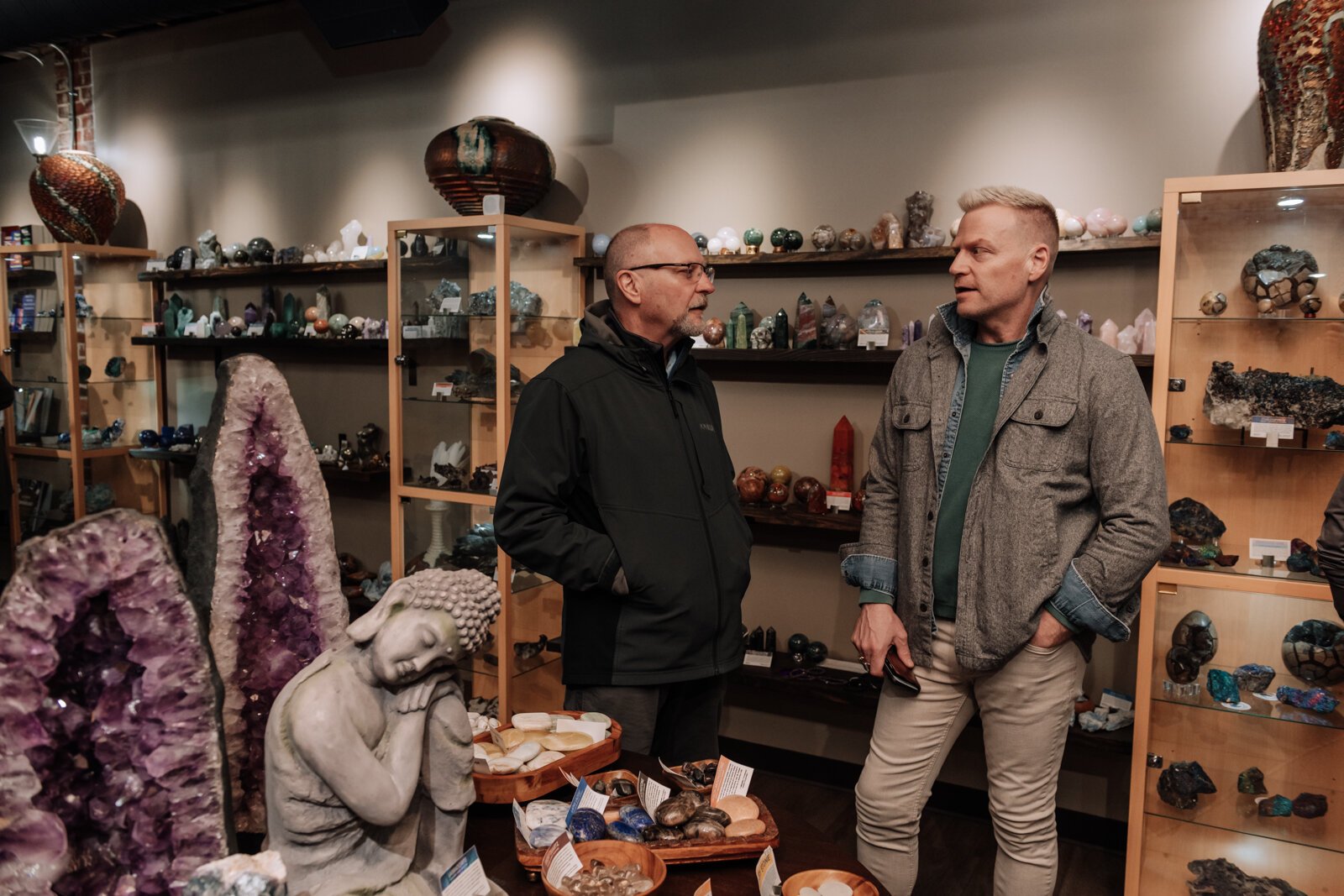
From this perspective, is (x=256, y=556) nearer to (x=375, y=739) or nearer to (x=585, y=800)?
(x=375, y=739)

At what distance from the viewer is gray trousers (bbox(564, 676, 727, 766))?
6.46 feet

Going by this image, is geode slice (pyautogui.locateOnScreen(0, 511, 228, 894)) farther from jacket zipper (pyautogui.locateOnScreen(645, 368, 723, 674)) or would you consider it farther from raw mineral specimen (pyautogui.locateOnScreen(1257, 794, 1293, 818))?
raw mineral specimen (pyautogui.locateOnScreen(1257, 794, 1293, 818))

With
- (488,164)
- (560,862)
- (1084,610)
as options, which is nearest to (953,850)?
(1084,610)

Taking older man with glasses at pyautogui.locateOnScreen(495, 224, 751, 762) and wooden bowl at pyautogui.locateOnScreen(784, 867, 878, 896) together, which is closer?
wooden bowl at pyautogui.locateOnScreen(784, 867, 878, 896)

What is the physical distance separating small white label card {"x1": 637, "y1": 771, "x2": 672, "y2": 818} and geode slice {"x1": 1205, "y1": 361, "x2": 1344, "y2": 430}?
193 cm

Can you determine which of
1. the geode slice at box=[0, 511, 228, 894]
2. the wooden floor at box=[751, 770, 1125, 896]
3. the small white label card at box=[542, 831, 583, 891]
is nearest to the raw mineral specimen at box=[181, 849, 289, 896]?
the geode slice at box=[0, 511, 228, 894]

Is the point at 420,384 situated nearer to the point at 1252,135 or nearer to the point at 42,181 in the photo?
the point at 42,181

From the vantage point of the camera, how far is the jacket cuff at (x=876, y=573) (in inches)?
79.8

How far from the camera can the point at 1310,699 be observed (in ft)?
8.14

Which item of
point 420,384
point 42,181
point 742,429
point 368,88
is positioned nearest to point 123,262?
point 42,181

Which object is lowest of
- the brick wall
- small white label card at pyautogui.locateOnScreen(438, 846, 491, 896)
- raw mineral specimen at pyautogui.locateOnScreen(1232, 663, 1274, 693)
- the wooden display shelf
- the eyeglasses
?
raw mineral specimen at pyautogui.locateOnScreen(1232, 663, 1274, 693)

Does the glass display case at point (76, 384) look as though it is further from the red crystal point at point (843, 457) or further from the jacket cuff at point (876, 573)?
the jacket cuff at point (876, 573)

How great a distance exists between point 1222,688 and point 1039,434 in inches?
50.7

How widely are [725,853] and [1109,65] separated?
2.61 m
